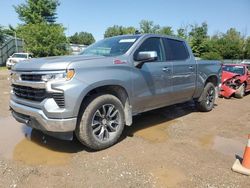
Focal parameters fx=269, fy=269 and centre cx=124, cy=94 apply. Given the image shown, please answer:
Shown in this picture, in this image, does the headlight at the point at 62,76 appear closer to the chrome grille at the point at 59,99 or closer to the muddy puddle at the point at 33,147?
the chrome grille at the point at 59,99

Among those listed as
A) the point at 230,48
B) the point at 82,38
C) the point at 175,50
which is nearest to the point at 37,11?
the point at 230,48

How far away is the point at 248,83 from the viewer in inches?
448

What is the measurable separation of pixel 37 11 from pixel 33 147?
127 ft

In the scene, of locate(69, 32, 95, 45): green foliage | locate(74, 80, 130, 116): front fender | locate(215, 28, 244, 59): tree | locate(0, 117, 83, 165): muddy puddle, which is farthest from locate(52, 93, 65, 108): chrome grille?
locate(69, 32, 95, 45): green foliage

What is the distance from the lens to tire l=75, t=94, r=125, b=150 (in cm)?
415

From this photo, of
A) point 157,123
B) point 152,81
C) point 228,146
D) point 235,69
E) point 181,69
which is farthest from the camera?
point 235,69

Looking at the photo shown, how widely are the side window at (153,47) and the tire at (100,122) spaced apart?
1.15 m

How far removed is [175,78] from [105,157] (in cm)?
252

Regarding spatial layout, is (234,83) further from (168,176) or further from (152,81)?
(168,176)

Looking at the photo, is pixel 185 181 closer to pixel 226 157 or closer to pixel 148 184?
pixel 148 184

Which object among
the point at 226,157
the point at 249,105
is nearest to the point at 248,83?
the point at 249,105

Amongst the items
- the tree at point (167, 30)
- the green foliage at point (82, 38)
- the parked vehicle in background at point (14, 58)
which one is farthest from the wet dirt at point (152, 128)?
the green foliage at point (82, 38)

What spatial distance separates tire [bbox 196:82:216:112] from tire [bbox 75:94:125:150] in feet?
10.8

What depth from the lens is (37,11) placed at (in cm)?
3925
